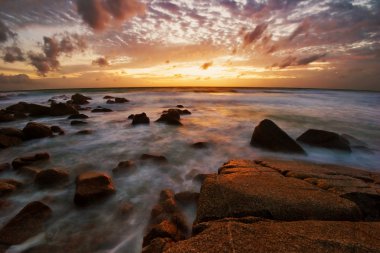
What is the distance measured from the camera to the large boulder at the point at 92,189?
4227 millimetres

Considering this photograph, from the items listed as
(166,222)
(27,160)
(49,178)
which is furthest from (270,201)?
(27,160)

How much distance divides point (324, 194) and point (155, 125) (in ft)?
30.2

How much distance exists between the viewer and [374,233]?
235 cm

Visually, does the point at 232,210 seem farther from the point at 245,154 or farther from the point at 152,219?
the point at 245,154

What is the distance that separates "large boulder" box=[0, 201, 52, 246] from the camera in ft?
10.8

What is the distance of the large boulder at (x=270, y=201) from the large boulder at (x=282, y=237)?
0.71 ft

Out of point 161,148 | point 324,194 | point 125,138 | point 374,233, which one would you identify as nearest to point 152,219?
point 324,194

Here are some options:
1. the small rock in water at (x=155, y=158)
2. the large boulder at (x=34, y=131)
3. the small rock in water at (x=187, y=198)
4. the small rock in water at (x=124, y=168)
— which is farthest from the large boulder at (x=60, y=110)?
the small rock in water at (x=187, y=198)

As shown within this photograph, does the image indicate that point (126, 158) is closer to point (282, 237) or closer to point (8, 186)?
point (8, 186)

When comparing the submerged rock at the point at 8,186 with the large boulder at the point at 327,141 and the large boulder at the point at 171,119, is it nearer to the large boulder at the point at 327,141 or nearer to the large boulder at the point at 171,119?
the large boulder at the point at 171,119

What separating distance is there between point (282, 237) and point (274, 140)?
5.29 meters

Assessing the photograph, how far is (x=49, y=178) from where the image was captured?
Answer: 5.02m

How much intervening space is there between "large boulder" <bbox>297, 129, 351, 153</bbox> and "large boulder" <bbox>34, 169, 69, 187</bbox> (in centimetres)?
733

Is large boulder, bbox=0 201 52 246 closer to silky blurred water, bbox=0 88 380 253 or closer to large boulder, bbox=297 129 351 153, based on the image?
silky blurred water, bbox=0 88 380 253
